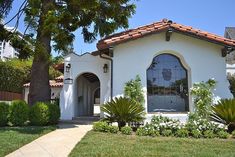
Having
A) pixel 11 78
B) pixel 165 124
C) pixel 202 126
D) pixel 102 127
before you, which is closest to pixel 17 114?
pixel 102 127

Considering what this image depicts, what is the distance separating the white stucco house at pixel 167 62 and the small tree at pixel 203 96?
23.9 inches

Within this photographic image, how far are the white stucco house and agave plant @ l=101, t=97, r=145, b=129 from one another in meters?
2.43

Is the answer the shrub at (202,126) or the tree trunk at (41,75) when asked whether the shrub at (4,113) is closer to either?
the tree trunk at (41,75)

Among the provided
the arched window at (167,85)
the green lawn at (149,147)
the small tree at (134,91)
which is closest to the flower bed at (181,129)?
the green lawn at (149,147)

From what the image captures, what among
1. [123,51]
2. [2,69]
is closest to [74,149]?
[123,51]

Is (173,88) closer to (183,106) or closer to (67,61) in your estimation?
(183,106)

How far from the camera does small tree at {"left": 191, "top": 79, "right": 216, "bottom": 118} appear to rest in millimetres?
13427

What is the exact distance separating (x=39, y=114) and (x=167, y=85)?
7.29 metres

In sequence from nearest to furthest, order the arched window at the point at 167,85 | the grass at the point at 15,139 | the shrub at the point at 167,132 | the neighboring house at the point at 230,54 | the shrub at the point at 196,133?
the grass at the point at 15,139 → the shrub at the point at 196,133 → the shrub at the point at 167,132 → the arched window at the point at 167,85 → the neighboring house at the point at 230,54

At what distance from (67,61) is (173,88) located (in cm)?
691

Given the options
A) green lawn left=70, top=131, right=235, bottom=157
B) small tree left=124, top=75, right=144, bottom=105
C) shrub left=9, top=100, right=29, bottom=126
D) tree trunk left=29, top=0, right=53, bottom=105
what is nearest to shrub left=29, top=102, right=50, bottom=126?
shrub left=9, top=100, right=29, bottom=126

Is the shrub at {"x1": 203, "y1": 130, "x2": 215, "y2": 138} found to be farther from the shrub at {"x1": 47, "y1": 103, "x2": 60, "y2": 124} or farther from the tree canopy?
the tree canopy

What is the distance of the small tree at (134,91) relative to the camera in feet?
47.5

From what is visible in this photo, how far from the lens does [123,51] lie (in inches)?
606
